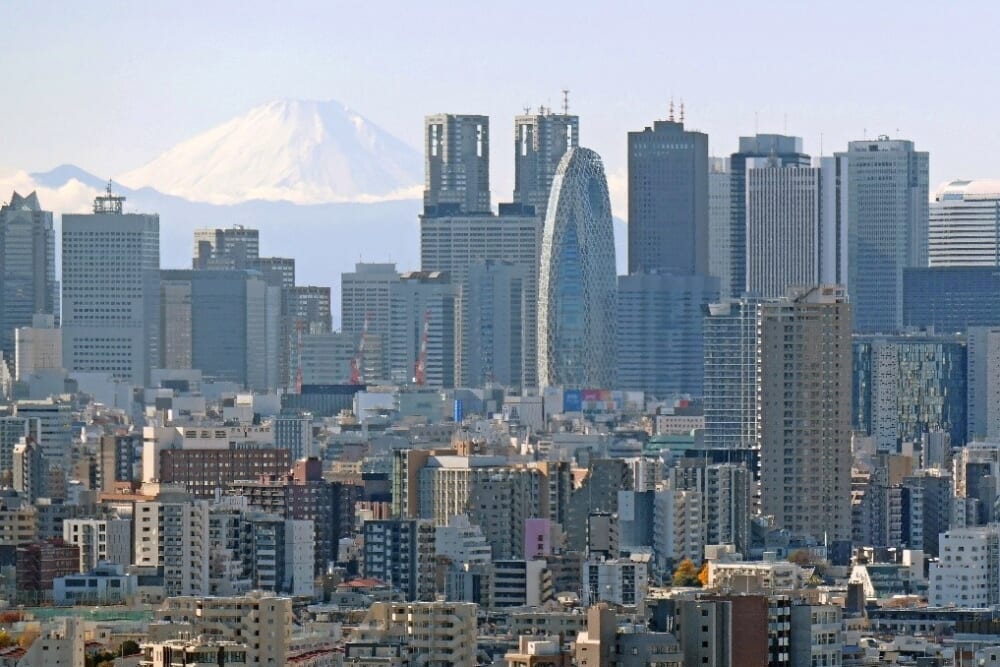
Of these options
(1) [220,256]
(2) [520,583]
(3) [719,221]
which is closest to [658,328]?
(3) [719,221]

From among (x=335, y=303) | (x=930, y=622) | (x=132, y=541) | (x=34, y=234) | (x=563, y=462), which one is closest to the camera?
(x=930, y=622)

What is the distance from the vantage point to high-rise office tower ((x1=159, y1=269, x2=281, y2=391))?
188125 millimetres

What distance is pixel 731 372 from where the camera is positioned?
13100 centimetres

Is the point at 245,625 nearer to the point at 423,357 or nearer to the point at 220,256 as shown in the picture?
the point at 423,357

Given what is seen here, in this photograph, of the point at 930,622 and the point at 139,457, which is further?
the point at 139,457

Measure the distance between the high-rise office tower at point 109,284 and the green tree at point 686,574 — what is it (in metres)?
105

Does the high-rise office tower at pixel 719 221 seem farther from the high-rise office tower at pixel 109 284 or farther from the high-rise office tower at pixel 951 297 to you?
the high-rise office tower at pixel 109 284

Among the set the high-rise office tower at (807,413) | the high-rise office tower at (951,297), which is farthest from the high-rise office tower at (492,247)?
the high-rise office tower at (807,413)

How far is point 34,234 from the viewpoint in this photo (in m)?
182

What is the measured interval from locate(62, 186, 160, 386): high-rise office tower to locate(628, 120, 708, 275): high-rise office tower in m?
21.8

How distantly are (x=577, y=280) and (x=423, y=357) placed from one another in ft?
55.9

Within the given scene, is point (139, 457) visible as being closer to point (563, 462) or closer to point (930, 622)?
point (563, 462)

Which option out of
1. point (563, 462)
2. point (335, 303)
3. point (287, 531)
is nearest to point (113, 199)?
point (335, 303)

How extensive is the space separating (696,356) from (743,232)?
19.3 ft
